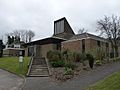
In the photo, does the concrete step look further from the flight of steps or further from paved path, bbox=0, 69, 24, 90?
paved path, bbox=0, 69, 24, 90

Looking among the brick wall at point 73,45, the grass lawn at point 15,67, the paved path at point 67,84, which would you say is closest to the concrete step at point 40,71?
the grass lawn at point 15,67

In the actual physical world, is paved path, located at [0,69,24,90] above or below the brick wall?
below

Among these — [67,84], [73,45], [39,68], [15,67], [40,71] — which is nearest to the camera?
[67,84]

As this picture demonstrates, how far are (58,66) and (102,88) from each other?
14.1m

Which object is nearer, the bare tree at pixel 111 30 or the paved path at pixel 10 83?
the paved path at pixel 10 83

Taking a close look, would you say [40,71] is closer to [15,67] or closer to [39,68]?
[39,68]

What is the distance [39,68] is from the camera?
83.6 feet

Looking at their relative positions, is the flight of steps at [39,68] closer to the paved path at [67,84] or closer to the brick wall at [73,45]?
the paved path at [67,84]

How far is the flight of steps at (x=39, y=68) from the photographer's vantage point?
23136mm

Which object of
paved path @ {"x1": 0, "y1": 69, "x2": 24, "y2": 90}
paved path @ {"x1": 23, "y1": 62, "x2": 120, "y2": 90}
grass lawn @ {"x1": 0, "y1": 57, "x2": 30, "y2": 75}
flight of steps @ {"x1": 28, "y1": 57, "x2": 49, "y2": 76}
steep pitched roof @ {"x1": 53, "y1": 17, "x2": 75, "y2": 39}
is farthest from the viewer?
steep pitched roof @ {"x1": 53, "y1": 17, "x2": 75, "y2": 39}

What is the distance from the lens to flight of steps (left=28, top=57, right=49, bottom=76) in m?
23.1

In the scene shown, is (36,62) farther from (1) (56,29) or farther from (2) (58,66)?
(1) (56,29)

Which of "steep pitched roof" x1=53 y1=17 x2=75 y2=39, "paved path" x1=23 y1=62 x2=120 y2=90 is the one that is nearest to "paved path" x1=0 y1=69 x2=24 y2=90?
"paved path" x1=23 y1=62 x2=120 y2=90

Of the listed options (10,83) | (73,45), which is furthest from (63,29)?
(10,83)
